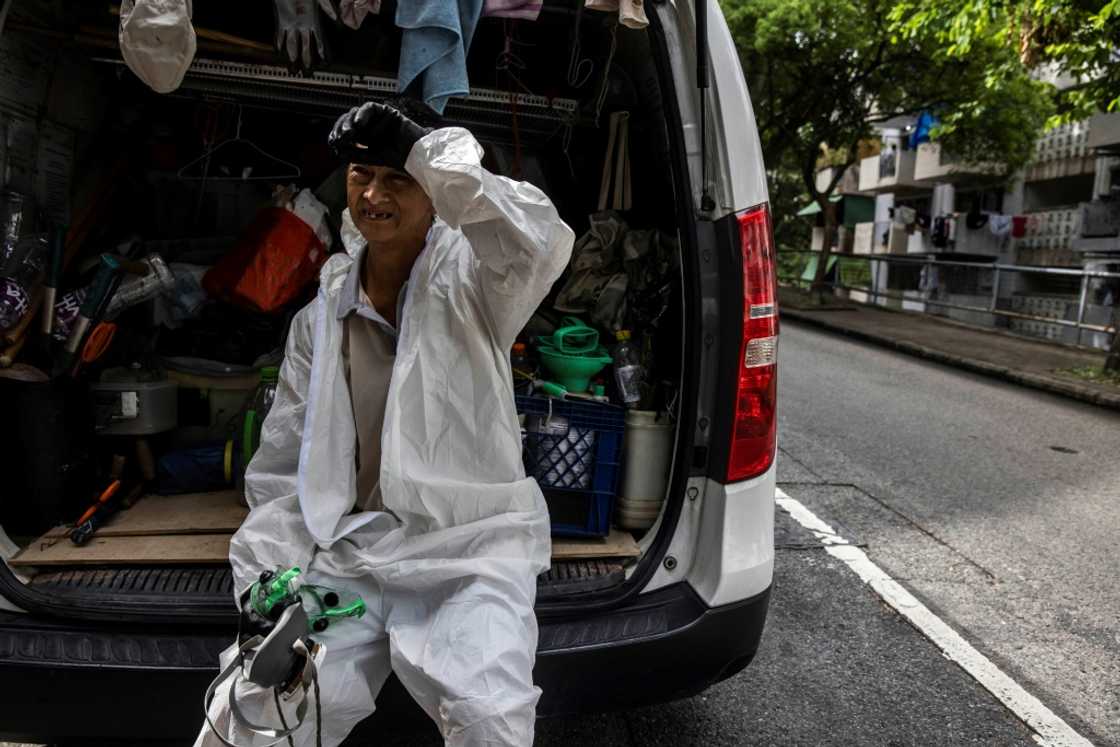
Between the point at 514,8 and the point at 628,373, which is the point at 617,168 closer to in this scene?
the point at 628,373

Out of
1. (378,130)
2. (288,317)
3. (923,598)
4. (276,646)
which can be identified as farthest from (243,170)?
(923,598)

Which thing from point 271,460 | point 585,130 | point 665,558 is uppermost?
point 585,130

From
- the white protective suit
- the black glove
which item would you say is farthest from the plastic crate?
the black glove

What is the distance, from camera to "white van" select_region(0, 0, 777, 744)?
188 centimetres

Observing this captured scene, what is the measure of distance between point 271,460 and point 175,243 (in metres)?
2.11

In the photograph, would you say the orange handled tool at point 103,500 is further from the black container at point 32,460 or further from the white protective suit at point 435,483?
the white protective suit at point 435,483

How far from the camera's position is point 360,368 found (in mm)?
2109

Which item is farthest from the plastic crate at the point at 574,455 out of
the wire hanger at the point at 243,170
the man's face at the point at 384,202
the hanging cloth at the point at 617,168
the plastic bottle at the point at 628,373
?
the wire hanger at the point at 243,170

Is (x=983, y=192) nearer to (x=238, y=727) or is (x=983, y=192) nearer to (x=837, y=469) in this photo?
(x=837, y=469)

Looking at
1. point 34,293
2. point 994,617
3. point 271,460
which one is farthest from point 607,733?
point 34,293

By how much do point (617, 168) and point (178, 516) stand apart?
2.02 meters

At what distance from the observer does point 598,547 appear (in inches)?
94.4

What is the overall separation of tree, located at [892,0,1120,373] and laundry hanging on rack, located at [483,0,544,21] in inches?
303

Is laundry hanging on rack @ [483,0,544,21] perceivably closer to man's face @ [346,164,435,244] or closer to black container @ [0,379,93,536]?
man's face @ [346,164,435,244]
